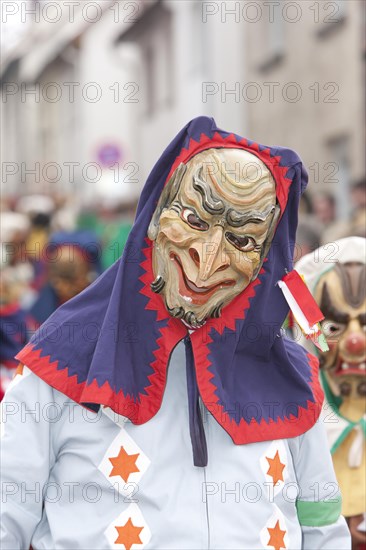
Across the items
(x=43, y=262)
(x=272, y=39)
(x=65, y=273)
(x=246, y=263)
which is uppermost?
(x=272, y=39)

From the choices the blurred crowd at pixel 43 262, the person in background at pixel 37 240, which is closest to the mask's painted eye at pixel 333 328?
the blurred crowd at pixel 43 262

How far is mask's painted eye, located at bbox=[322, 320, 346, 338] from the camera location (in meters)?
3.95

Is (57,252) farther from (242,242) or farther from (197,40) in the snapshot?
(197,40)

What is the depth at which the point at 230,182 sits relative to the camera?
296cm

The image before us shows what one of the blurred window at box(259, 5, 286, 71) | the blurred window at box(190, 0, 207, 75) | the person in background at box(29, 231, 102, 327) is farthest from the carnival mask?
the blurred window at box(190, 0, 207, 75)

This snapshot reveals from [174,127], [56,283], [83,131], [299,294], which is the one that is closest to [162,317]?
[299,294]

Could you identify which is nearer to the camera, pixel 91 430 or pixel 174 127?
pixel 91 430

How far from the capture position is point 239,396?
10.0 ft

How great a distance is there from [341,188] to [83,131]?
60.1 ft

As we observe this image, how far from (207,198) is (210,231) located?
0.09 m

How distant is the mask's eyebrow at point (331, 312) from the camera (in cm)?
393

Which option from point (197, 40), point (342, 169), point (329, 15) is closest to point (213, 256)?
point (329, 15)

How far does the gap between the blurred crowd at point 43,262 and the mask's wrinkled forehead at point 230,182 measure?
7.75ft

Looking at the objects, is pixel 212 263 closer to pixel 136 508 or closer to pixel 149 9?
pixel 136 508
